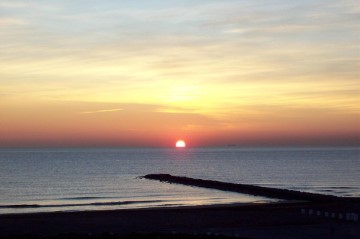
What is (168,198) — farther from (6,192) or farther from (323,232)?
(323,232)

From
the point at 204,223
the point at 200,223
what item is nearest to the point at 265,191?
the point at 204,223

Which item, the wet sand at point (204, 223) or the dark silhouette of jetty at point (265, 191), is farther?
the dark silhouette of jetty at point (265, 191)

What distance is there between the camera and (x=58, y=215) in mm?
47750

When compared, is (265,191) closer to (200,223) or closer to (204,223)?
(204,223)

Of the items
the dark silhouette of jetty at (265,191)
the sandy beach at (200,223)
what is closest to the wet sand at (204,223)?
the sandy beach at (200,223)

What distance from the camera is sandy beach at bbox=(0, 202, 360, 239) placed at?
3484cm

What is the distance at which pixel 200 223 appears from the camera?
4119cm

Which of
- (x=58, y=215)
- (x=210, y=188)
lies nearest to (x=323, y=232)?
(x=58, y=215)

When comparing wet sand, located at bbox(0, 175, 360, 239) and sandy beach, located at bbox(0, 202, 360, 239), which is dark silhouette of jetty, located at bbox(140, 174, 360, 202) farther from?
sandy beach, located at bbox(0, 202, 360, 239)

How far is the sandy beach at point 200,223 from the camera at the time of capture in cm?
3484

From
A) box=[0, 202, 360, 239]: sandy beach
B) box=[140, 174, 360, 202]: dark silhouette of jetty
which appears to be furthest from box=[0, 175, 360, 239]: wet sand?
box=[140, 174, 360, 202]: dark silhouette of jetty

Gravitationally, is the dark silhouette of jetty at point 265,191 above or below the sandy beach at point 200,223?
above

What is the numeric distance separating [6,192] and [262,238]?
57827 mm

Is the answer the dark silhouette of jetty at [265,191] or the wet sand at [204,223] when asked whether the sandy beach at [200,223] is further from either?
the dark silhouette of jetty at [265,191]
